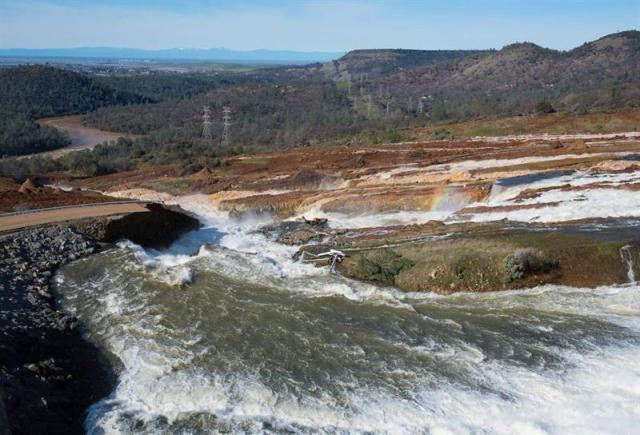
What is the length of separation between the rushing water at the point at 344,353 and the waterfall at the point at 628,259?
0.45 meters

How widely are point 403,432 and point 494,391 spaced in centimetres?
238

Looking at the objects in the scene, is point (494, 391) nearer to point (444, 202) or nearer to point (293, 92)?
point (444, 202)

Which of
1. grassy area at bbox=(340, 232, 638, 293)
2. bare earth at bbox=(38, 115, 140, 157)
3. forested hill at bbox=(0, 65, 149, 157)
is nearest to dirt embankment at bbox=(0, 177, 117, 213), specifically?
grassy area at bbox=(340, 232, 638, 293)

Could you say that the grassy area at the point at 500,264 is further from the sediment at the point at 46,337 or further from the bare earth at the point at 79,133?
the bare earth at the point at 79,133

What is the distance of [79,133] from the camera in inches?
3957

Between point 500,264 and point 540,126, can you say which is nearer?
point 500,264

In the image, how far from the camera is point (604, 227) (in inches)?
761

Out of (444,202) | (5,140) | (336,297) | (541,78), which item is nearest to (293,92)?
(541,78)

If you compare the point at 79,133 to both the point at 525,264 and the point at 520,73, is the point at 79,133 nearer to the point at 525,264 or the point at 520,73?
the point at 525,264

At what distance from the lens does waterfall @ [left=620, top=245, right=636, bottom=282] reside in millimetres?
16359

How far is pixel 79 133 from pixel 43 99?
27.3 meters

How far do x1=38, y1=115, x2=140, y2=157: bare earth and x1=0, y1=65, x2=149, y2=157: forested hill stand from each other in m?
2.38

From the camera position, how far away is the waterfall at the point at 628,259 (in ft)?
53.7

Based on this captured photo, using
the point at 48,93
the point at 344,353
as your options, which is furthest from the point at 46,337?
the point at 48,93
